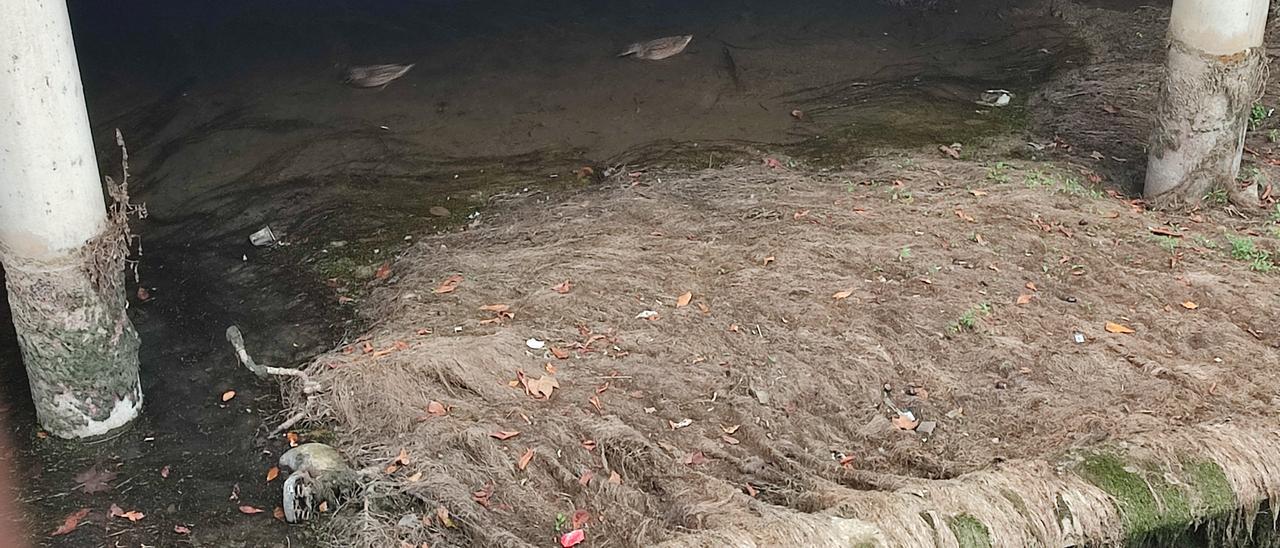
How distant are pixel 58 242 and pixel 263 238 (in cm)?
213

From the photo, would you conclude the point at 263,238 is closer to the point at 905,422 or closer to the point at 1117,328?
the point at 905,422

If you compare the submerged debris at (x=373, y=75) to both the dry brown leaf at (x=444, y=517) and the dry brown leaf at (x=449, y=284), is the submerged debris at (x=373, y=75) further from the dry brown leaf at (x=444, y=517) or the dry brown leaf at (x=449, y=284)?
the dry brown leaf at (x=444, y=517)

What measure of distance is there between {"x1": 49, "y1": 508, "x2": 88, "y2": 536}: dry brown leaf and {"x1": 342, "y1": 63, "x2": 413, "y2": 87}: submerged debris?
5125mm

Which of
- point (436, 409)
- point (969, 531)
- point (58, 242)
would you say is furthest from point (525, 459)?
point (58, 242)

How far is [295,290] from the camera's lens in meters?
6.39

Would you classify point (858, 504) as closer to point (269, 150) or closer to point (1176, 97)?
point (1176, 97)

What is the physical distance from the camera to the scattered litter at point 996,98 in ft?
28.7

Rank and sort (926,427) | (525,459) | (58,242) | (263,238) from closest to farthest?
(58,242), (525,459), (926,427), (263,238)

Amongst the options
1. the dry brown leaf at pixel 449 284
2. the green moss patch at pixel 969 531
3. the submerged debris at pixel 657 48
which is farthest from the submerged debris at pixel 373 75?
the green moss patch at pixel 969 531

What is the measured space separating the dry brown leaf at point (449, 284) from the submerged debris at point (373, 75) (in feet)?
11.5

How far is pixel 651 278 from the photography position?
6168 mm

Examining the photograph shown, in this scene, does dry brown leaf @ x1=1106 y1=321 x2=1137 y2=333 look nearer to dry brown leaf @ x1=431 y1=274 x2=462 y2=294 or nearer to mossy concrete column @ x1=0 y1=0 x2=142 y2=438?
dry brown leaf @ x1=431 y1=274 x2=462 y2=294

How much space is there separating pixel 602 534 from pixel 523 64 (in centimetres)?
601

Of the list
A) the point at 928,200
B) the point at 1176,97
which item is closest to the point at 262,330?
the point at 928,200
